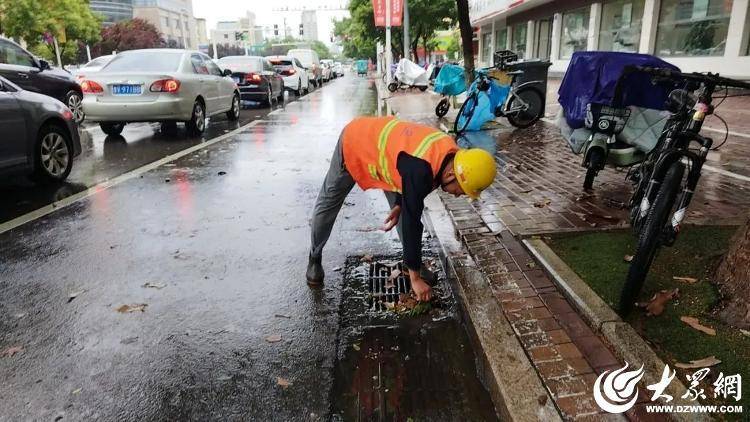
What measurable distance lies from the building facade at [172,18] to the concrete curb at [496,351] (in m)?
91.3

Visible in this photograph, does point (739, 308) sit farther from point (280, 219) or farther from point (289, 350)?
point (280, 219)

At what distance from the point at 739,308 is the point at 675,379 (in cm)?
77

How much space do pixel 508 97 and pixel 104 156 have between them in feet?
24.3

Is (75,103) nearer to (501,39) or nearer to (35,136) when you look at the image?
(35,136)

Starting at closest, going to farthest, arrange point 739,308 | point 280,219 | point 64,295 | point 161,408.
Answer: point 161,408 < point 739,308 < point 64,295 < point 280,219

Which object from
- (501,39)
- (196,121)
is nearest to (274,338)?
(196,121)

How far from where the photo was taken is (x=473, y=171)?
2.65 m

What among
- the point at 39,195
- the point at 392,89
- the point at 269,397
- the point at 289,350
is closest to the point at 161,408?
the point at 269,397

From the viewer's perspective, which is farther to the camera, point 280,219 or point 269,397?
point 280,219

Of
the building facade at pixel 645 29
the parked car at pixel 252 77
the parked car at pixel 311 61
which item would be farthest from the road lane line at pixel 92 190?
the parked car at pixel 311 61

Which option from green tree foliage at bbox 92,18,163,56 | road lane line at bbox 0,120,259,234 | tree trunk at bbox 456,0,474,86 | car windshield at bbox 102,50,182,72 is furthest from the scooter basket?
green tree foliage at bbox 92,18,163,56

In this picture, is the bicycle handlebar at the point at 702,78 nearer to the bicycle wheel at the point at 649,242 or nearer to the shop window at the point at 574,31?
the bicycle wheel at the point at 649,242

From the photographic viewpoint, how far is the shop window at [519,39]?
1236 inches

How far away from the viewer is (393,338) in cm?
321
